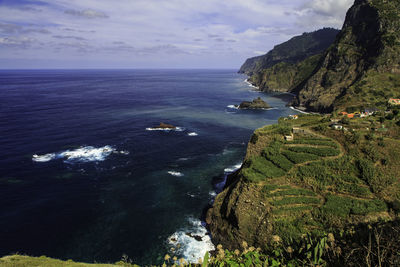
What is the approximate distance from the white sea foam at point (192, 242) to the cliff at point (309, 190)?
1765mm

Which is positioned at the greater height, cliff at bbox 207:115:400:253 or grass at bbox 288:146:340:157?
grass at bbox 288:146:340:157

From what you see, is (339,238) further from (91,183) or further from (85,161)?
(85,161)

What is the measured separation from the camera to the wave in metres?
64.4

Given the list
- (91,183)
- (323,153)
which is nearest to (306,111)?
(323,153)

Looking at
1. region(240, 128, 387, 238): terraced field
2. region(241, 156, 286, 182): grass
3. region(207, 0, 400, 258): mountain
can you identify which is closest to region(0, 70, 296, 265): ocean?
region(207, 0, 400, 258): mountain

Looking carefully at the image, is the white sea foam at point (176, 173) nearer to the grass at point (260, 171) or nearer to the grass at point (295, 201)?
the grass at point (260, 171)

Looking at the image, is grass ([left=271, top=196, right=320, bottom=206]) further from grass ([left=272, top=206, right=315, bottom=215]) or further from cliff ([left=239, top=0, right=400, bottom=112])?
cliff ([left=239, top=0, right=400, bottom=112])

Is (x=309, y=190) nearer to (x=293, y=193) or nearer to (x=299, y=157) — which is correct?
(x=293, y=193)

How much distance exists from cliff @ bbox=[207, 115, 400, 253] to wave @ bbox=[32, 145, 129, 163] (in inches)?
1654

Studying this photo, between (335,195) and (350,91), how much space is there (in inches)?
4218

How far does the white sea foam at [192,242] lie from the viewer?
114ft

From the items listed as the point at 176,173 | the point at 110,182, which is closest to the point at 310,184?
the point at 176,173

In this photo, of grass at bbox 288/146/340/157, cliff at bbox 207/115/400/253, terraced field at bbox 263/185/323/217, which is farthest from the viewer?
grass at bbox 288/146/340/157

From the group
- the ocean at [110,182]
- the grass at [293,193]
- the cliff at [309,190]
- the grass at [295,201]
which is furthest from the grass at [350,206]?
the ocean at [110,182]
